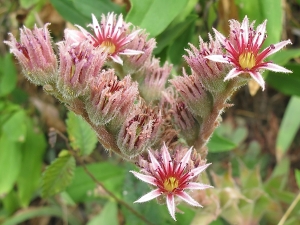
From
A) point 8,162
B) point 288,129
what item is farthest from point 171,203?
point 288,129

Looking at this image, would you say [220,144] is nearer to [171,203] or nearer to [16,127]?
[171,203]

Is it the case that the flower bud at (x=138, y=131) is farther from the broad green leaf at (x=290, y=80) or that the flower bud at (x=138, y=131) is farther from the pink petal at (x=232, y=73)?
the broad green leaf at (x=290, y=80)

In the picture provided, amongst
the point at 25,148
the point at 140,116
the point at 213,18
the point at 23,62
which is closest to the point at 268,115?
the point at 213,18

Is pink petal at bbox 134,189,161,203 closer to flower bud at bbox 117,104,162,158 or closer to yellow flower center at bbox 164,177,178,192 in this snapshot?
yellow flower center at bbox 164,177,178,192

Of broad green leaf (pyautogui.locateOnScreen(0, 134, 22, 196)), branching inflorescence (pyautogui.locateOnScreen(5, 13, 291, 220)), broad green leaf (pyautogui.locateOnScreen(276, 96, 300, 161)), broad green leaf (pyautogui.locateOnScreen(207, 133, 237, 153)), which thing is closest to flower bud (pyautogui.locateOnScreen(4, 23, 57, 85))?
branching inflorescence (pyautogui.locateOnScreen(5, 13, 291, 220))

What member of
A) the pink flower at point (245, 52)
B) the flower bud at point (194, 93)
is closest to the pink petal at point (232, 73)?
the pink flower at point (245, 52)
